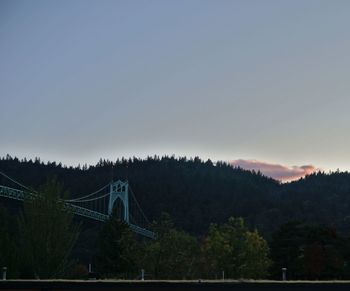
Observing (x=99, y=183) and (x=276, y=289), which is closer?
(x=276, y=289)

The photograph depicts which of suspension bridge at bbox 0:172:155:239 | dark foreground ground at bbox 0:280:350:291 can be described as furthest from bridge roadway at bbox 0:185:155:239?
dark foreground ground at bbox 0:280:350:291

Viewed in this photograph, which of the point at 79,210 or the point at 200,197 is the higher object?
the point at 200,197

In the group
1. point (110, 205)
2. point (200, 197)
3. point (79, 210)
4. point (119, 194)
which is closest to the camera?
point (79, 210)

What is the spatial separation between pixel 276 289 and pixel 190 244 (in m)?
43.6

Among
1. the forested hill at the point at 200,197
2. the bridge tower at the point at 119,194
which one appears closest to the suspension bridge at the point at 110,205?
the bridge tower at the point at 119,194

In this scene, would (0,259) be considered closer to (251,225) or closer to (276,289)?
(276,289)

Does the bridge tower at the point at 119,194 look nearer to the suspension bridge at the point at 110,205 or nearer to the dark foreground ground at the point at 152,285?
the suspension bridge at the point at 110,205

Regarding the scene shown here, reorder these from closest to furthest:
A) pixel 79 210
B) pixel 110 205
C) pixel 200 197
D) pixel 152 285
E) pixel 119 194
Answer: pixel 152 285 → pixel 79 210 → pixel 110 205 → pixel 119 194 → pixel 200 197

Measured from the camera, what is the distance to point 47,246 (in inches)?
1668

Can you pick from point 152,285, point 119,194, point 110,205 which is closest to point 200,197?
point 119,194

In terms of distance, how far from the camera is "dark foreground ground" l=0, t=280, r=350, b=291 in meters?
11.6

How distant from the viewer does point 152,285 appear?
1175 centimetres

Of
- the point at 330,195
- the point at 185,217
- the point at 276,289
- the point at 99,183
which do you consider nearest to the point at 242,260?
the point at 276,289

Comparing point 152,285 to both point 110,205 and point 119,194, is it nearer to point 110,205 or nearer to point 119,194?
point 110,205
